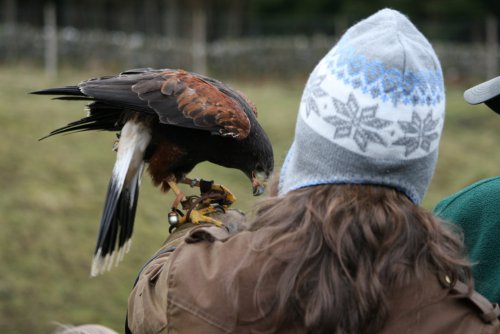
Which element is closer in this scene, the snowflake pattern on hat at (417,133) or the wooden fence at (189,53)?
the snowflake pattern on hat at (417,133)

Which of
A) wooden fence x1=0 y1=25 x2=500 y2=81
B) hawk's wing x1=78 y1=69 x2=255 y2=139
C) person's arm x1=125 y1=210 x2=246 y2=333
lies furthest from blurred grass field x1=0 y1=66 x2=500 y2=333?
wooden fence x1=0 y1=25 x2=500 y2=81

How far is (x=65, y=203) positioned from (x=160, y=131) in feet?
14.2

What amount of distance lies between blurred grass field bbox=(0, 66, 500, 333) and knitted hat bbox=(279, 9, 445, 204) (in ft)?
14.1

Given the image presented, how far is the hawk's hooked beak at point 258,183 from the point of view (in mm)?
3078

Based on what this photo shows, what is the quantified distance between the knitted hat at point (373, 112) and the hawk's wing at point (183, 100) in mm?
1621

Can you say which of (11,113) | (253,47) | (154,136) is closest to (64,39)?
(253,47)

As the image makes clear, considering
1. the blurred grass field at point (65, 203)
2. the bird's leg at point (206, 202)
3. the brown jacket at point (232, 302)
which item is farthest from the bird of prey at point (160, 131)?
the blurred grass field at point (65, 203)

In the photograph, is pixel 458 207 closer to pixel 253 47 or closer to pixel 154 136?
pixel 154 136

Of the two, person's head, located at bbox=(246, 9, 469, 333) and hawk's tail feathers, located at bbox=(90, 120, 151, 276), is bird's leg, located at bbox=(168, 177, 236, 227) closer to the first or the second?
hawk's tail feathers, located at bbox=(90, 120, 151, 276)

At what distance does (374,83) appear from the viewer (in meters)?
1.45

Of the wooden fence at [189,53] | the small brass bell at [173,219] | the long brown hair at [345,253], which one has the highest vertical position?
the long brown hair at [345,253]

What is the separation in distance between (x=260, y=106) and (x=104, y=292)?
7.73 m

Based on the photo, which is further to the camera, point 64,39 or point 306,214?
point 64,39

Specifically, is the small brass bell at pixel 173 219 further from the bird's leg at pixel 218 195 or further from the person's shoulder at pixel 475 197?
the person's shoulder at pixel 475 197
